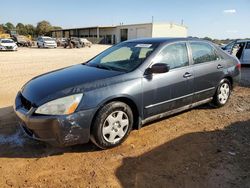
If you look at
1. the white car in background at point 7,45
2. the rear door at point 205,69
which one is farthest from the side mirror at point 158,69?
the white car in background at point 7,45

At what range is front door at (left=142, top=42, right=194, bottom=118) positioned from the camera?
4.65 metres

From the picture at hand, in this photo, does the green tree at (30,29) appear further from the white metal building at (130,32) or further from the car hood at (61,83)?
the car hood at (61,83)

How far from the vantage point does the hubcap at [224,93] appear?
6309 millimetres

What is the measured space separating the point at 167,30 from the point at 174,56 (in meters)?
55.2

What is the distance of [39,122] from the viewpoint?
375 centimetres

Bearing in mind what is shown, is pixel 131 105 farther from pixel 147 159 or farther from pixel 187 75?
pixel 187 75

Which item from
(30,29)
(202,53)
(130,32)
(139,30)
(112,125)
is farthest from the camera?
(30,29)

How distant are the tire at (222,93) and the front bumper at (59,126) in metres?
3.31

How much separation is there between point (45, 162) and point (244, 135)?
3.27m

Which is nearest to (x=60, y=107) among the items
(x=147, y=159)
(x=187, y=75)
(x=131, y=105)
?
(x=131, y=105)

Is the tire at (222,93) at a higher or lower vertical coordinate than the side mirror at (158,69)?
lower

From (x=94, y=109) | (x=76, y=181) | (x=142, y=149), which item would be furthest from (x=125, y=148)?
(x=76, y=181)

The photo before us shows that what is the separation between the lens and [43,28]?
88062mm

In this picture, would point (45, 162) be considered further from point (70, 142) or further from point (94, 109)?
point (94, 109)
